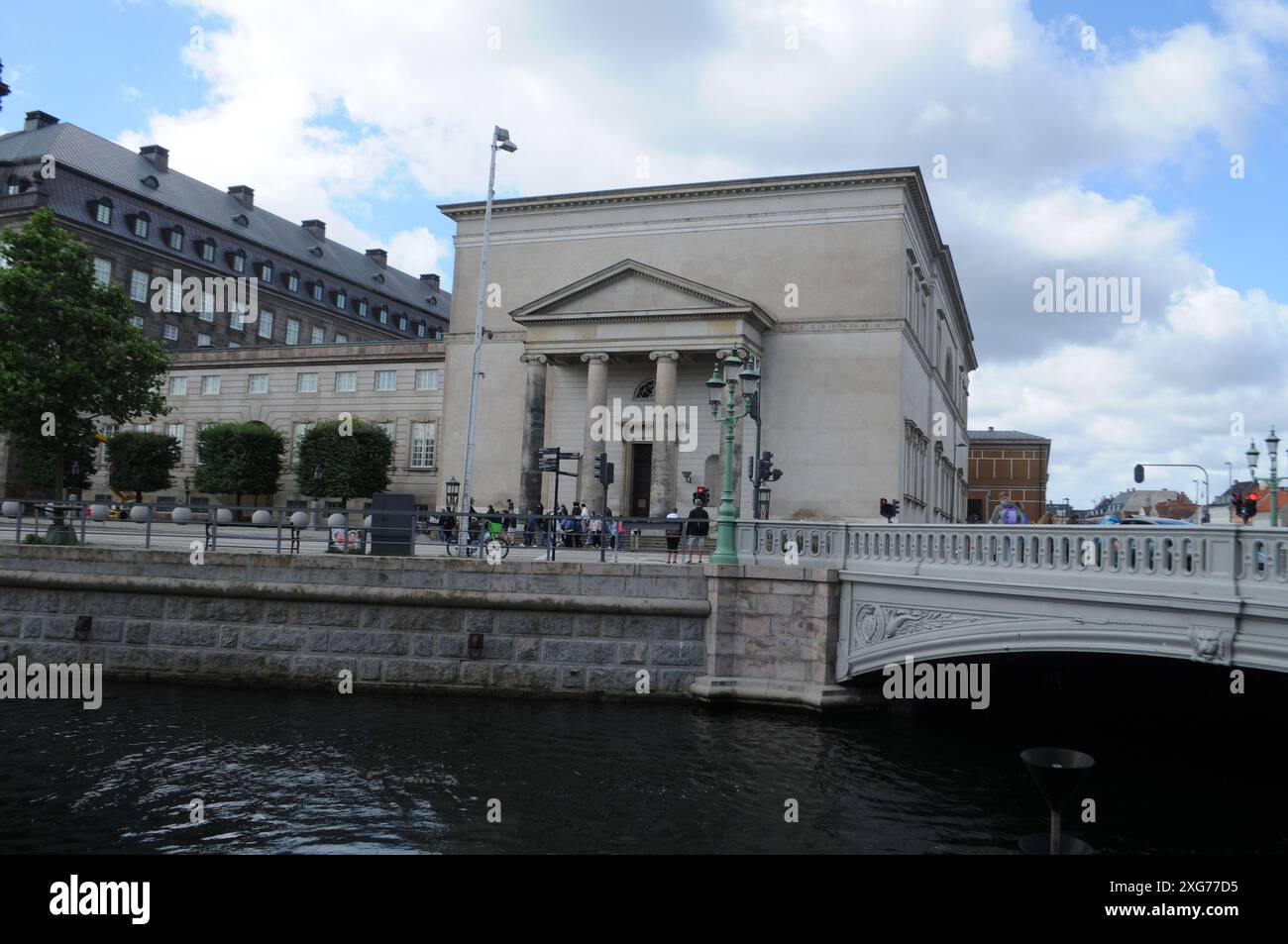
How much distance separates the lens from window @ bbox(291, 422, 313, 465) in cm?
5041

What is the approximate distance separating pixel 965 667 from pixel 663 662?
17.2 ft

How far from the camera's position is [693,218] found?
42000mm

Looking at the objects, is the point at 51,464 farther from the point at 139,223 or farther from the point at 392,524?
the point at 392,524

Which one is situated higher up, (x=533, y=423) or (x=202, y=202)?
(x=202, y=202)

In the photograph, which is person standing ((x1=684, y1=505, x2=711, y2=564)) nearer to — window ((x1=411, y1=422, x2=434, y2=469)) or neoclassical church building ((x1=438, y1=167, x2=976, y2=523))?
neoclassical church building ((x1=438, y1=167, x2=976, y2=523))

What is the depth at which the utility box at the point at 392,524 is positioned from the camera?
20141mm

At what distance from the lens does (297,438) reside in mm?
51531

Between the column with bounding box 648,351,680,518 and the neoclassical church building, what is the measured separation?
8 cm

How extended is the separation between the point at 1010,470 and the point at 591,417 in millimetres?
67223

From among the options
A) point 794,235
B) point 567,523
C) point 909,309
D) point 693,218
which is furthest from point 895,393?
point 567,523

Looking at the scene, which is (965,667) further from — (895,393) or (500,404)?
(500,404)

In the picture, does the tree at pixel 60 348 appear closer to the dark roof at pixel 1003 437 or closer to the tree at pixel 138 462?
the tree at pixel 138 462

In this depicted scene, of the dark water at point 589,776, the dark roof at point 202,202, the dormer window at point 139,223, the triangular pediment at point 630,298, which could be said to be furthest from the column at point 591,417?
the dark roof at point 202,202

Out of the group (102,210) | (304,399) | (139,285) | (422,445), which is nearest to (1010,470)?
(422,445)
